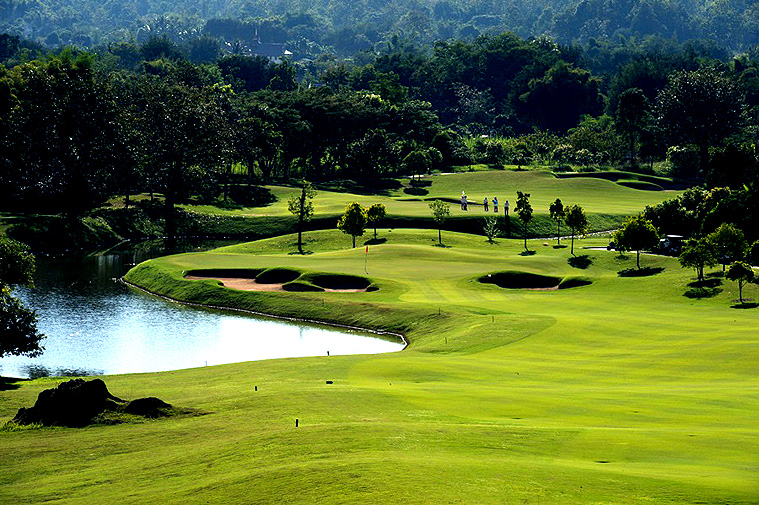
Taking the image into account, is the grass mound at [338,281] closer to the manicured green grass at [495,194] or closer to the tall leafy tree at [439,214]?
the tall leafy tree at [439,214]

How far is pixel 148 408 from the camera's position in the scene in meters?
39.7

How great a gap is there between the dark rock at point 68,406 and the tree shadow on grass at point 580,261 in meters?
65.7

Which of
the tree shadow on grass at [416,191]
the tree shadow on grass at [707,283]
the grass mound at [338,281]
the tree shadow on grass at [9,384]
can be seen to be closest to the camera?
the tree shadow on grass at [9,384]

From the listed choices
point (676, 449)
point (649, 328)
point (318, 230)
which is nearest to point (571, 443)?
point (676, 449)

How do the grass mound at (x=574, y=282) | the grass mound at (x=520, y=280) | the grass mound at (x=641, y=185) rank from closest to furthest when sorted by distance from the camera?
the grass mound at (x=574, y=282) < the grass mound at (x=520, y=280) < the grass mound at (x=641, y=185)

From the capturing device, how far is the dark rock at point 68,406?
38375mm

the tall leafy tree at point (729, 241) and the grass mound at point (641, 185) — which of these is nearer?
the tall leafy tree at point (729, 241)

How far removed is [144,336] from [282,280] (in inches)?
849

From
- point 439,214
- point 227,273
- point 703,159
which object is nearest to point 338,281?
point 227,273

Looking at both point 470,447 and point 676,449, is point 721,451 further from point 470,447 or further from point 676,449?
point 470,447

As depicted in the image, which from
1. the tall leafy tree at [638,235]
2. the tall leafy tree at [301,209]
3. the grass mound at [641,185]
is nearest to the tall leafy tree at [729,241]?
the tall leafy tree at [638,235]

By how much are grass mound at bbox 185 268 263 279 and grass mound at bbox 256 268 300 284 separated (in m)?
1.61

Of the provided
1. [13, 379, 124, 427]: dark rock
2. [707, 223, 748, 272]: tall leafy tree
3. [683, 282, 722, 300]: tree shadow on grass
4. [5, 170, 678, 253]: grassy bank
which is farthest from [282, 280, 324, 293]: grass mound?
[13, 379, 124, 427]: dark rock

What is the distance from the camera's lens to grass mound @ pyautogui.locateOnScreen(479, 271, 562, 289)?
9094cm
